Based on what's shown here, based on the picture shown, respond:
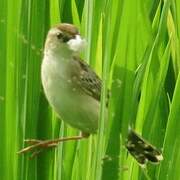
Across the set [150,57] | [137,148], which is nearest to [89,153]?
[137,148]

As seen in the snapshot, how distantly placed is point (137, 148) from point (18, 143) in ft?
0.86

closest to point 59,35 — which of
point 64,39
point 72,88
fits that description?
point 64,39

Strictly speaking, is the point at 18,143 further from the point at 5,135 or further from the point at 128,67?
the point at 128,67

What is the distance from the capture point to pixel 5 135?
1.25 metres

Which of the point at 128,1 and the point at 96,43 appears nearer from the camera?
the point at 128,1

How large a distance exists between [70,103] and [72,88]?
0.04m

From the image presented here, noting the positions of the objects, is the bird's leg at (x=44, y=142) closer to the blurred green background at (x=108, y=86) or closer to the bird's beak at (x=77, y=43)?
the blurred green background at (x=108, y=86)

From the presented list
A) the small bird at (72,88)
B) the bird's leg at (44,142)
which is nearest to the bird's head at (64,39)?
the small bird at (72,88)

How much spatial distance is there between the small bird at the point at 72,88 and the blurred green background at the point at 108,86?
0.02 meters

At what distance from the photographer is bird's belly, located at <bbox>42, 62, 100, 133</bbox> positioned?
51.4 inches

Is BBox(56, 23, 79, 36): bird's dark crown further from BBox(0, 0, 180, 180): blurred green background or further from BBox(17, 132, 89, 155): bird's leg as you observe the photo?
BBox(17, 132, 89, 155): bird's leg

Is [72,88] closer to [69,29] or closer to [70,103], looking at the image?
[70,103]

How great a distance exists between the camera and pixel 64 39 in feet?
4.33

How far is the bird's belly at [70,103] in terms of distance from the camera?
4.28 feet
